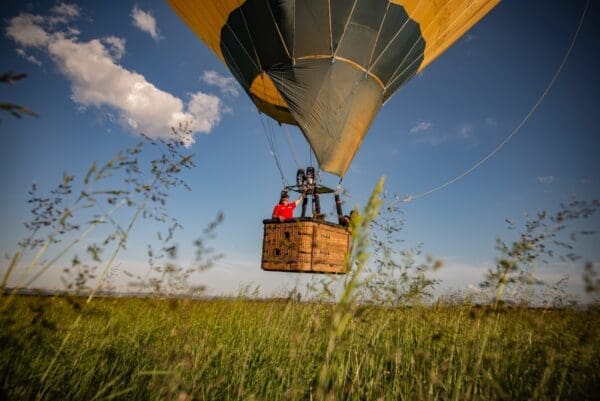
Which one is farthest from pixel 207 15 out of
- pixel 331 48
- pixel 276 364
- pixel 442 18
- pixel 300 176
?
pixel 276 364

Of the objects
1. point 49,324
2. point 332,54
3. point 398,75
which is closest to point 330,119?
point 332,54

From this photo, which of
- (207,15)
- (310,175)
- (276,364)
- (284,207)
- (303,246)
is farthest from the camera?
(207,15)

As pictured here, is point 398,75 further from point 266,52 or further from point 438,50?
point 266,52

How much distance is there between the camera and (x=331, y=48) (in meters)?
6.79

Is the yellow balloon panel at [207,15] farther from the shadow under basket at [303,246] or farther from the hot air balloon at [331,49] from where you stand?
the shadow under basket at [303,246]

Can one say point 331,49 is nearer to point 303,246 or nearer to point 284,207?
point 284,207

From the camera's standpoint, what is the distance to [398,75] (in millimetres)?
8055

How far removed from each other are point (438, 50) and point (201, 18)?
6618 millimetres

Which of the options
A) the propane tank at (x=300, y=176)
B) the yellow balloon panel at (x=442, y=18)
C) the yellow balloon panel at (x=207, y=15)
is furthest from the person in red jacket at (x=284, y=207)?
the yellow balloon panel at (x=442, y=18)

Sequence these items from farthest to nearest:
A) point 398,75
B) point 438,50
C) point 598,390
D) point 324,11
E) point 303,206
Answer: point 438,50 → point 398,75 → point 303,206 → point 324,11 → point 598,390

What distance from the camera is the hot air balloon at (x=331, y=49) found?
660cm

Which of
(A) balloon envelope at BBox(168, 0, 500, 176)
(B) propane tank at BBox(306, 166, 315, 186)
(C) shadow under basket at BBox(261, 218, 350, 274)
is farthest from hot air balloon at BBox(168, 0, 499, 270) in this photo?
(C) shadow under basket at BBox(261, 218, 350, 274)

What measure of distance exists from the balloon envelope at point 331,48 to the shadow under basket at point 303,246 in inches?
73.6

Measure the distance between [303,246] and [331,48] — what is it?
4.49m
